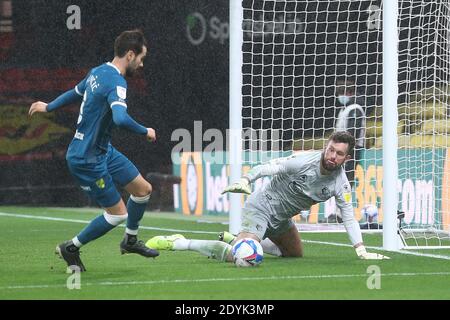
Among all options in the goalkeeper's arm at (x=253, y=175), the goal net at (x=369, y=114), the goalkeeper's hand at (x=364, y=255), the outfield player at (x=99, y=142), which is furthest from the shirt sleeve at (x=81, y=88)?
the goal net at (x=369, y=114)

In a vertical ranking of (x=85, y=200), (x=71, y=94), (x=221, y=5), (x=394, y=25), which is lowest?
(x=85, y=200)

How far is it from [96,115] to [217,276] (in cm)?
152

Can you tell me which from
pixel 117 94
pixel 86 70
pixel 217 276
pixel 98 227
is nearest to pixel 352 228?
pixel 217 276

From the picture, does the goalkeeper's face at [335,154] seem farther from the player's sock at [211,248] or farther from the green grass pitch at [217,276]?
the player's sock at [211,248]

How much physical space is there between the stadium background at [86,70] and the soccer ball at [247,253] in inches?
437

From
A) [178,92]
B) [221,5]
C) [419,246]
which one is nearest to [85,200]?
[178,92]

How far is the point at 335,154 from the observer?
29.1 feet

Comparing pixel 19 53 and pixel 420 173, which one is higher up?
pixel 19 53

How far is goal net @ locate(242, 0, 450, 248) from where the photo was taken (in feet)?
41.8

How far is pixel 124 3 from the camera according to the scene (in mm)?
20891

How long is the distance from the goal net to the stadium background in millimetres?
5101

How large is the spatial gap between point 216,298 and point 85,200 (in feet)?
47.6

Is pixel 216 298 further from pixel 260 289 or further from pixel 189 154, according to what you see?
pixel 189 154
